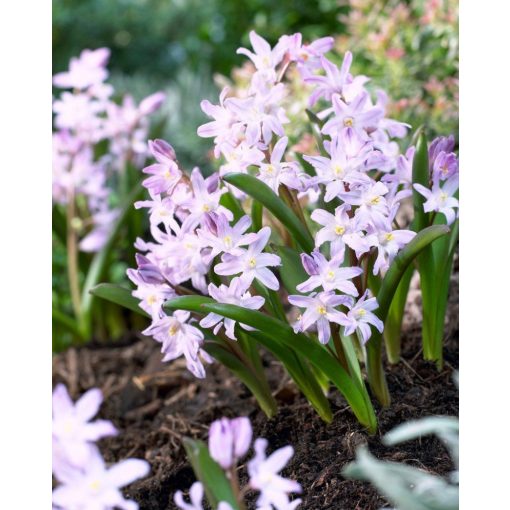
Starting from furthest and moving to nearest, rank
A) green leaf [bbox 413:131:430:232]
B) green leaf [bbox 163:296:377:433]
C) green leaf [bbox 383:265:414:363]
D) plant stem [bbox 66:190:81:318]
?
plant stem [bbox 66:190:81:318] < green leaf [bbox 383:265:414:363] < green leaf [bbox 413:131:430:232] < green leaf [bbox 163:296:377:433]

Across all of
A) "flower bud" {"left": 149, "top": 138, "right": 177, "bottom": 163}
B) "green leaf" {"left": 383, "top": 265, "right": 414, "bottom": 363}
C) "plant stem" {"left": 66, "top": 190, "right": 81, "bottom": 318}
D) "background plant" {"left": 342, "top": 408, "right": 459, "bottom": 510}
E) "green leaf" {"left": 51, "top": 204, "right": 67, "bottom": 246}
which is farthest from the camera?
"green leaf" {"left": 51, "top": 204, "right": 67, "bottom": 246}

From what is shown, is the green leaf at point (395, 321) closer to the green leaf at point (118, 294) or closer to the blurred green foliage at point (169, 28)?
the green leaf at point (118, 294)

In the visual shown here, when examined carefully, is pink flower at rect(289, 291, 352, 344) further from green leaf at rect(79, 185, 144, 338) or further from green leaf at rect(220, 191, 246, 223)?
green leaf at rect(79, 185, 144, 338)

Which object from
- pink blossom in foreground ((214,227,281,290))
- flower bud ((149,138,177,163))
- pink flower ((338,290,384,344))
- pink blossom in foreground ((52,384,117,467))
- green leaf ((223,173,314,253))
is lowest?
pink blossom in foreground ((52,384,117,467))

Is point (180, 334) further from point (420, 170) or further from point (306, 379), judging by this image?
point (420, 170)

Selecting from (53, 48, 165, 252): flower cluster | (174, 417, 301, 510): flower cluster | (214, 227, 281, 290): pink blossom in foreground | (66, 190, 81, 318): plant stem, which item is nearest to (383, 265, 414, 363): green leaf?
(214, 227, 281, 290): pink blossom in foreground

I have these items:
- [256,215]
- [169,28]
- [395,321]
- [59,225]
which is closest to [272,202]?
[256,215]
